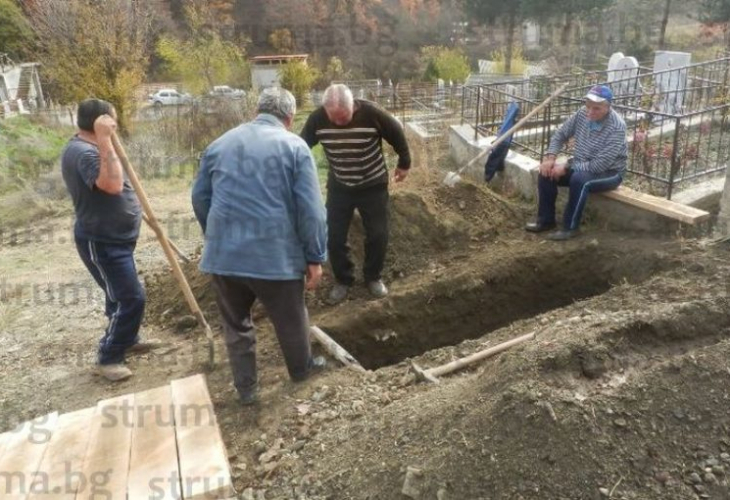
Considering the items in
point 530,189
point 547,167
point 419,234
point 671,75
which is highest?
point 671,75

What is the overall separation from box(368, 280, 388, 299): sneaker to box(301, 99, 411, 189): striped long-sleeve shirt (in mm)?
918

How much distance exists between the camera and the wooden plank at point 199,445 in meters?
2.50

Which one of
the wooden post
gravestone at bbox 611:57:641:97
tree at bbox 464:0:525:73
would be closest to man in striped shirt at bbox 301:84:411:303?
the wooden post

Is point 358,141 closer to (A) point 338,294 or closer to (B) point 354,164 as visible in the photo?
(B) point 354,164

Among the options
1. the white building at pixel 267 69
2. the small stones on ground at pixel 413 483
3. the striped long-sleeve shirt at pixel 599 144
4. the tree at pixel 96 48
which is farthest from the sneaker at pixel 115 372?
the white building at pixel 267 69

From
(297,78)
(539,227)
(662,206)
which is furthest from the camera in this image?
(297,78)

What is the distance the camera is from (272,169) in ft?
9.52

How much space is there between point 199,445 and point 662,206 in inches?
167

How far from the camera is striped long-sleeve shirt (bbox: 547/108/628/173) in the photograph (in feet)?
15.9

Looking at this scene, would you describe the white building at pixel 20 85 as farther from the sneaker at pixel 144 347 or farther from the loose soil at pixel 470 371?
the sneaker at pixel 144 347

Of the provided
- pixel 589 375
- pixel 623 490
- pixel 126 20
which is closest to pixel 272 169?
pixel 589 375

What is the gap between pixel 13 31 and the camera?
23.6 m

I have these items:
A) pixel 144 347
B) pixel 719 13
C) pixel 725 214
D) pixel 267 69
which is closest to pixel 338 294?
pixel 144 347

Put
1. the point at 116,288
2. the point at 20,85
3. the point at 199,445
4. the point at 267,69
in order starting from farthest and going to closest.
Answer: the point at 267,69 < the point at 20,85 < the point at 116,288 < the point at 199,445
